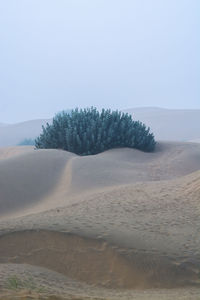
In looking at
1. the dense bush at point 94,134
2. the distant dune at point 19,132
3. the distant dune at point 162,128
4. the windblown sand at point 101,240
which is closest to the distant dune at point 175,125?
the distant dune at point 162,128

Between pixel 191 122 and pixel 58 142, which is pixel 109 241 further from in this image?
pixel 191 122

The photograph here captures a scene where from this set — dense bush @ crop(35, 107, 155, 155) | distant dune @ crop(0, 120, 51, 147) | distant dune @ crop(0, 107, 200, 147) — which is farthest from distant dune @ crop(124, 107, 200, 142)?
dense bush @ crop(35, 107, 155, 155)

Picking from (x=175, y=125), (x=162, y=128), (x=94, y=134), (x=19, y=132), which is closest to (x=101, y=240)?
(x=94, y=134)

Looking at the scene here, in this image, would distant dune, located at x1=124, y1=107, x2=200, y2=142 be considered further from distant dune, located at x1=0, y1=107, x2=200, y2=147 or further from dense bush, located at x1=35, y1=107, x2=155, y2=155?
dense bush, located at x1=35, y1=107, x2=155, y2=155

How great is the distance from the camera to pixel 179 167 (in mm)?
5617

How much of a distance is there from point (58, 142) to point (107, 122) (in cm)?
105

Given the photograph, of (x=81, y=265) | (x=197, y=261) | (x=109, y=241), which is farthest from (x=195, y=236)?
(x=81, y=265)

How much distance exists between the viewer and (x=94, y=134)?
6.63m

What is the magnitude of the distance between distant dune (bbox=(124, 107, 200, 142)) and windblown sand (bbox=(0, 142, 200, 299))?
31.8 meters

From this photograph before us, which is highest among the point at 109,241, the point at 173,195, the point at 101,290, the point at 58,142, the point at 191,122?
the point at 191,122

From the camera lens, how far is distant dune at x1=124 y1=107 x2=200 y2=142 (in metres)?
37.5

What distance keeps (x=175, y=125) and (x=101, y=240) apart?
135ft

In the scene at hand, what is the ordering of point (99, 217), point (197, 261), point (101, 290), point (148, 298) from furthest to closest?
point (99, 217), point (197, 261), point (101, 290), point (148, 298)

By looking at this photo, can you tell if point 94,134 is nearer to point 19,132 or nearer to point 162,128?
point 162,128
